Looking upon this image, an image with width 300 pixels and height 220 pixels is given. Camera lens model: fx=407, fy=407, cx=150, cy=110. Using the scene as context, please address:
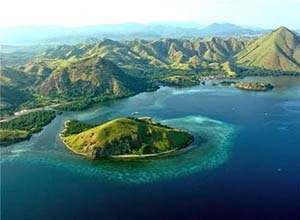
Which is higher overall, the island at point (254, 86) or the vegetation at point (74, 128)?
the vegetation at point (74, 128)

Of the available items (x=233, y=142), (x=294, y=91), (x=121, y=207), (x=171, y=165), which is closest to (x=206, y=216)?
(x=121, y=207)

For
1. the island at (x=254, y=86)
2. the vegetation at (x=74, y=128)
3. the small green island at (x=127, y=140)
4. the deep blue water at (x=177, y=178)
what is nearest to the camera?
the deep blue water at (x=177, y=178)

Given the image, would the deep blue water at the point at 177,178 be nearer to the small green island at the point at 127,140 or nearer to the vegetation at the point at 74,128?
the small green island at the point at 127,140

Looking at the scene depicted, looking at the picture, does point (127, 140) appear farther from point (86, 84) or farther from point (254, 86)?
point (254, 86)

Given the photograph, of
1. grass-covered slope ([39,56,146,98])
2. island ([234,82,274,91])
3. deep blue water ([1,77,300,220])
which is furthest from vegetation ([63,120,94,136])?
island ([234,82,274,91])

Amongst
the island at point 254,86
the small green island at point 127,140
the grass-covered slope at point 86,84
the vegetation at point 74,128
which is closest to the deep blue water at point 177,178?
the small green island at point 127,140

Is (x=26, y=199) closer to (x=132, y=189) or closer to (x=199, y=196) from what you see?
(x=132, y=189)

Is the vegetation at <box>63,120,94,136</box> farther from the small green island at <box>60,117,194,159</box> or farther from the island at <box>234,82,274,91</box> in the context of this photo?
the island at <box>234,82,274,91</box>
